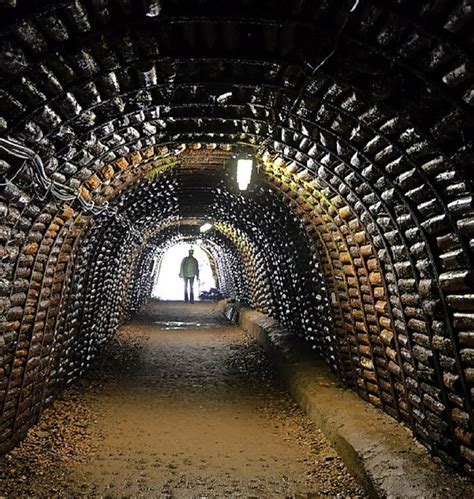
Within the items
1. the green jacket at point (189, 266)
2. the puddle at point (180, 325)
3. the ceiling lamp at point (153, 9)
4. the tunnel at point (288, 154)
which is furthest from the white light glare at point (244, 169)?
the green jacket at point (189, 266)

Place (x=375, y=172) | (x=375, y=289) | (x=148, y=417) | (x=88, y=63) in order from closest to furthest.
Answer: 1. (x=88, y=63)
2. (x=375, y=172)
3. (x=375, y=289)
4. (x=148, y=417)

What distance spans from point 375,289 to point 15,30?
4296 millimetres

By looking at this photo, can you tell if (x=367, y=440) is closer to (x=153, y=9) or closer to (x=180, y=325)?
(x=153, y=9)

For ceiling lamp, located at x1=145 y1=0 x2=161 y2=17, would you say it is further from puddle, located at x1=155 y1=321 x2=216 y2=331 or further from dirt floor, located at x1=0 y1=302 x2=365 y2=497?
puddle, located at x1=155 y1=321 x2=216 y2=331

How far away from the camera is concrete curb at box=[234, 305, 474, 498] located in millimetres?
3885

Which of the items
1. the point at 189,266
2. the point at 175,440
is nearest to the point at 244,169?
the point at 175,440

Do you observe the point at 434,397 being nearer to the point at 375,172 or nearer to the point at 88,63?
the point at 375,172

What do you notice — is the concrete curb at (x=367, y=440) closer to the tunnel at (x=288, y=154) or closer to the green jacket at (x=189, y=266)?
the tunnel at (x=288, y=154)

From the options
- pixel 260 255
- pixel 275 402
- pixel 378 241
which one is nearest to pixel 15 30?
pixel 378 241

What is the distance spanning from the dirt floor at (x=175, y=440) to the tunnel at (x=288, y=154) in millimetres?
539

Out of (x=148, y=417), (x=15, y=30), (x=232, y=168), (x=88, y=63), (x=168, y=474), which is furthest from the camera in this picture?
(x=232, y=168)

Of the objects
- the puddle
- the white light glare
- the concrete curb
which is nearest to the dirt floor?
the concrete curb

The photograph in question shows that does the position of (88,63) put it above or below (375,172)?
above

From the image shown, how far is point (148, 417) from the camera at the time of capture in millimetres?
6488
